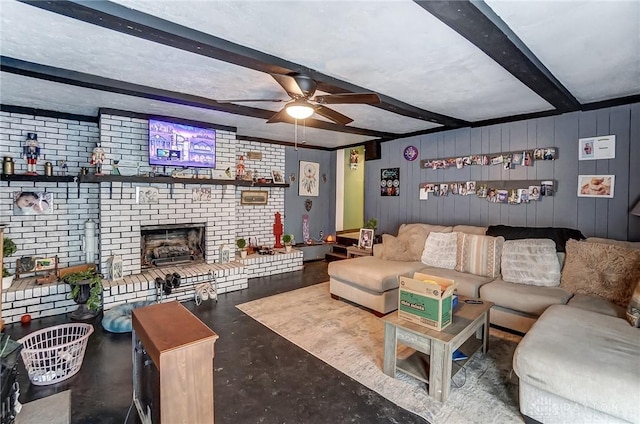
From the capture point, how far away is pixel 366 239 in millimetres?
5129

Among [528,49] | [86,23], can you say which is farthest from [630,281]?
[86,23]

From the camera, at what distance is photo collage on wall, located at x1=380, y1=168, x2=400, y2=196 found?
5.21m

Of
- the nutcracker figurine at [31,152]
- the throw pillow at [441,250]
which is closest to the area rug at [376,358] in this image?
the throw pillow at [441,250]

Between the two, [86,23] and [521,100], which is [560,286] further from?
[86,23]

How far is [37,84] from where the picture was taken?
2.79m

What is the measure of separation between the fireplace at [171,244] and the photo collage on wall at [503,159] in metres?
3.68

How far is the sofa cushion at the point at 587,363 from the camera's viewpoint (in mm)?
1558

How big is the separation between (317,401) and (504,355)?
1.72 metres

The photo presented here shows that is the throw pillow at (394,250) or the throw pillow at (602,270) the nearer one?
the throw pillow at (602,270)

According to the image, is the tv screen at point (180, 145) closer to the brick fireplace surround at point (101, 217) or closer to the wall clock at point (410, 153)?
the brick fireplace surround at point (101, 217)

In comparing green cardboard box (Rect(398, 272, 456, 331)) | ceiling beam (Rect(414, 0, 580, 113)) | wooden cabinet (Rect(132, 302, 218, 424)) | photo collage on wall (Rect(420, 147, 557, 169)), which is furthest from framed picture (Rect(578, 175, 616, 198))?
wooden cabinet (Rect(132, 302, 218, 424))

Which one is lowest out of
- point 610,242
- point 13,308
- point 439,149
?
point 13,308

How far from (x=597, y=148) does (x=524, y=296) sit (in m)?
1.83

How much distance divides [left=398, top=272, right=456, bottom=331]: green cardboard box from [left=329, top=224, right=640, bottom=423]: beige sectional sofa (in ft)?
1.56
